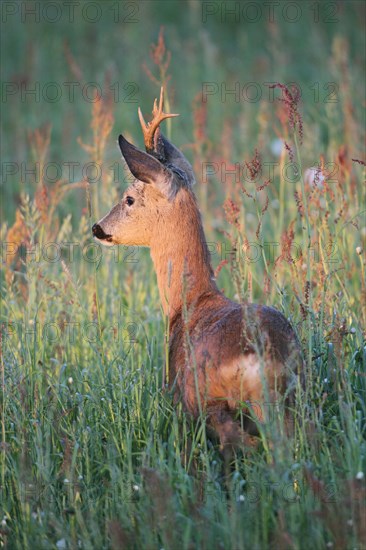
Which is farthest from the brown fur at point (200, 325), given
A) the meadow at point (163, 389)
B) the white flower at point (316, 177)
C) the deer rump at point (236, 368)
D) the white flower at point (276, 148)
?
the white flower at point (276, 148)

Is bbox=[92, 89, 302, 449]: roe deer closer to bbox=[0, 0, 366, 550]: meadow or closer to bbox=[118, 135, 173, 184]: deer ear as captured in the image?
bbox=[118, 135, 173, 184]: deer ear

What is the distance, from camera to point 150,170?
197 inches

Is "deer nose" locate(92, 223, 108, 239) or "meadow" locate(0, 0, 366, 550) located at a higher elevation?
"deer nose" locate(92, 223, 108, 239)

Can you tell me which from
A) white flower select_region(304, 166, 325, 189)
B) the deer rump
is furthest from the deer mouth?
white flower select_region(304, 166, 325, 189)

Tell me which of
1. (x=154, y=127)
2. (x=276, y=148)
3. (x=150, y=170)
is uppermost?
(x=276, y=148)

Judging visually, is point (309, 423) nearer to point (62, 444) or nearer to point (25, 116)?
point (62, 444)

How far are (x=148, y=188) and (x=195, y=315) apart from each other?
2.52ft

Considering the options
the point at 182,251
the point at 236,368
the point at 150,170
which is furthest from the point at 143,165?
the point at 236,368

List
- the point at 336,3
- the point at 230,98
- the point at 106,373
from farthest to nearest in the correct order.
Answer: the point at 336,3 → the point at 230,98 → the point at 106,373

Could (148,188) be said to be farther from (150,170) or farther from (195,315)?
(195,315)

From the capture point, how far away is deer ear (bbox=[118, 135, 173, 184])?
4.86 m

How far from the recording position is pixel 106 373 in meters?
4.73

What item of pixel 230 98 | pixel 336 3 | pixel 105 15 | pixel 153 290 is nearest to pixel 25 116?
pixel 230 98

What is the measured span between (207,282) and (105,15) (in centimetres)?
1000
